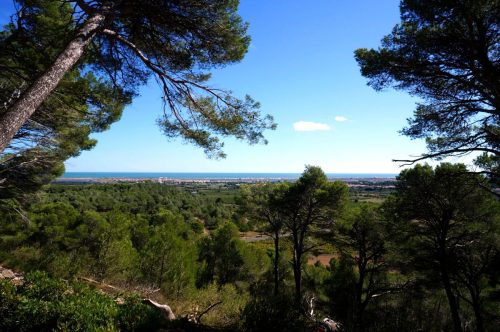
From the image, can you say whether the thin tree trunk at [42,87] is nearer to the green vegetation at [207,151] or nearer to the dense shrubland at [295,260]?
the green vegetation at [207,151]

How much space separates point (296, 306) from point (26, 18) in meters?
7.08

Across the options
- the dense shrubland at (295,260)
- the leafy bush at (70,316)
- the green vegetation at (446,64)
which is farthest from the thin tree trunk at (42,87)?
the green vegetation at (446,64)

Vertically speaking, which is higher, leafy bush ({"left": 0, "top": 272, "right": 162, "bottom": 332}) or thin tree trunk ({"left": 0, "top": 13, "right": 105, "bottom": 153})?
thin tree trunk ({"left": 0, "top": 13, "right": 105, "bottom": 153})

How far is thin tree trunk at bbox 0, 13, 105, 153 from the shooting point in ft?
10.0

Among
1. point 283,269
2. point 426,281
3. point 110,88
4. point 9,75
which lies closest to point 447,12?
point 110,88

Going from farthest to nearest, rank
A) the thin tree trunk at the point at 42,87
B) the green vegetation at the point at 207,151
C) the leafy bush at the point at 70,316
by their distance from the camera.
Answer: the green vegetation at the point at 207,151 → the leafy bush at the point at 70,316 → the thin tree trunk at the point at 42,87

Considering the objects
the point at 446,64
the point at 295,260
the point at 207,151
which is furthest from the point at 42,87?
the point at 295,260

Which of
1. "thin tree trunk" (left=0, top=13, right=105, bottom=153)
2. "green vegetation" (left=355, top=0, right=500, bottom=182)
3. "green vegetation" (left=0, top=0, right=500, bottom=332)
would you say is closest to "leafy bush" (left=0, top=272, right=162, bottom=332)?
"green vegetation" (left=0, top=0, right=500, bottom=332)

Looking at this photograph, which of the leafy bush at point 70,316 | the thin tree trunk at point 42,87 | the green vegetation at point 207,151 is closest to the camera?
the thin tree trunk at point 42,87

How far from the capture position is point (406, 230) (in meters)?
9.49

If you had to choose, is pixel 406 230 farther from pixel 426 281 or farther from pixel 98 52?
pixel 98 52

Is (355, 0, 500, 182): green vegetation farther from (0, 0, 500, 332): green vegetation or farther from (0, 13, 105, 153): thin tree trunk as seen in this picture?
(0, 13, 105, 153): thin tree trunk

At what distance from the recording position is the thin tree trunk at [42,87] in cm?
Answer: 306

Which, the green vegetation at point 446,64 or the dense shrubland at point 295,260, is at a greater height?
the green vegetation at point 446,64
